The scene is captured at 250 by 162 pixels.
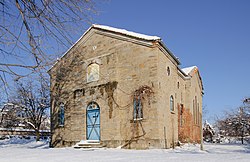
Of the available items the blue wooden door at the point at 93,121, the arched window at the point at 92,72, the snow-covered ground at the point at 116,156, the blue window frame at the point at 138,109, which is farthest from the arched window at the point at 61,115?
the snow-covered ground at the point at 116,156

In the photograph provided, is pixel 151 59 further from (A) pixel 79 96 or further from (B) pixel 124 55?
(A) pixel 79 96

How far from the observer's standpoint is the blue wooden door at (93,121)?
18484 mm

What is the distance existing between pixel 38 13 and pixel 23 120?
27.9 metres

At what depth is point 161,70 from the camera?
17016 millimetres

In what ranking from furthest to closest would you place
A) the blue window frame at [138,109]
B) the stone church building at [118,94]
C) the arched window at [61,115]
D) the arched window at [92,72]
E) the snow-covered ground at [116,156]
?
the arched window at [61,115]
the arched window at [92,72]
the blue window frame at [138,109]
the stone church building at [118,94]
the snow-covered ground at [116,156]

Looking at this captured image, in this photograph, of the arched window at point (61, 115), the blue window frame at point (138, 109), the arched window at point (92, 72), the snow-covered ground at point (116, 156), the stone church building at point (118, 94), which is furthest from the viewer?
the arched window at point (61, 115)

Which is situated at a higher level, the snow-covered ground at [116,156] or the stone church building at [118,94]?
the stone church building at [118,94]

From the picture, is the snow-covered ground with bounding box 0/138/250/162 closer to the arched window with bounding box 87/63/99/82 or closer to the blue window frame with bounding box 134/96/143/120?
the blue window frame with bounding box 134/96/143/120

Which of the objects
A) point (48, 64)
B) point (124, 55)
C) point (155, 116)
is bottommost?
point (155, 116)

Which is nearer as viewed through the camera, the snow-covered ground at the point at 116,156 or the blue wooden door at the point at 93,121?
the snow-covered ground at the point at 116,156

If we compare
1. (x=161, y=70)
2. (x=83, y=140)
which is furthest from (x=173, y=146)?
(x=83, y=140)

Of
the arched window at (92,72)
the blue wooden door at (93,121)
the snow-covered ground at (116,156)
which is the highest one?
the arched window at (92,72)

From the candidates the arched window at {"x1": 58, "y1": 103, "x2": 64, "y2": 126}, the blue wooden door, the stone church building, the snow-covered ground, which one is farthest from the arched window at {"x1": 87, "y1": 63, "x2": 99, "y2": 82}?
the snow-covered ground

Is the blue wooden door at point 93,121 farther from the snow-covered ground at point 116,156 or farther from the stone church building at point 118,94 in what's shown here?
the snow-covered ground at point 116,156
